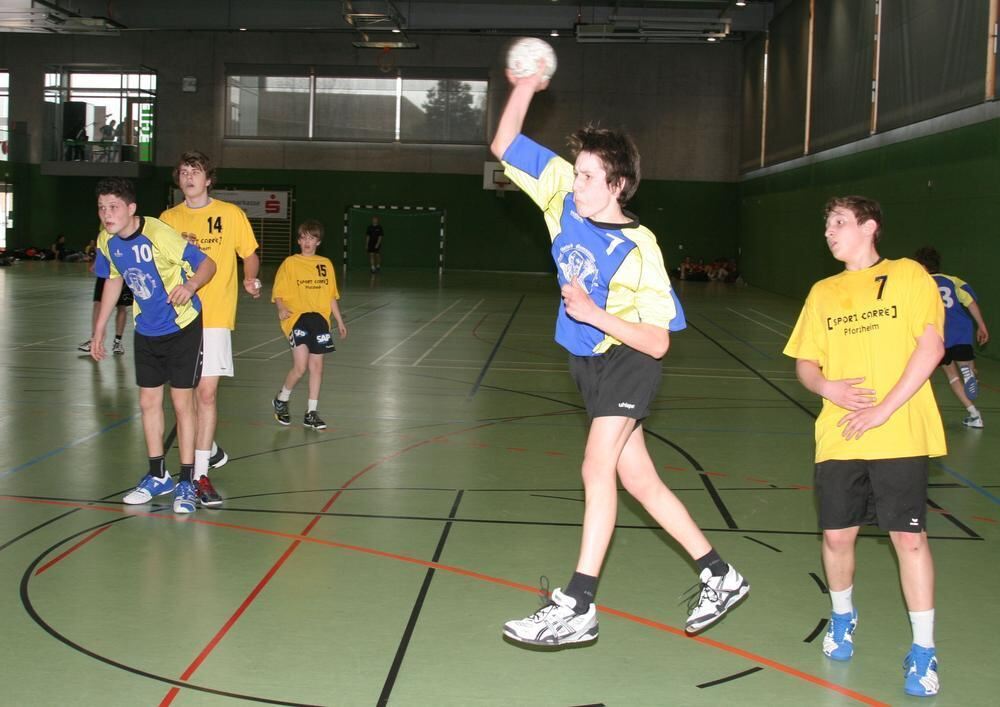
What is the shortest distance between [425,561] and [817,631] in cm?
180

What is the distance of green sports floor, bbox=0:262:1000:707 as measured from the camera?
3629 mm

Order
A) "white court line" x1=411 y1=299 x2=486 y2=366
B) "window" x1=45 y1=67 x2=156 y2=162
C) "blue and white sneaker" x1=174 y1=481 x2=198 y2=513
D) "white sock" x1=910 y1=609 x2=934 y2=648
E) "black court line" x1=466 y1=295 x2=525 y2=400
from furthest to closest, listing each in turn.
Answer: "window" x1=45 y1=67 x2=156 y2=162, "white court line" x1=411 y1=299 x2=486 y2=366, "black court line" x1=466 y1=295 x2=525 y2=400, "blue and white sneaker" x1=174 y1=481 x2=198 y2=513, "white sock" x1=910 y1=609 x2=934 y2=648

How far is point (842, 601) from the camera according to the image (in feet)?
12.5

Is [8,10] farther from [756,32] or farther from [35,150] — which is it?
[756,32]

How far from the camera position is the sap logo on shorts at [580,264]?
3672mm

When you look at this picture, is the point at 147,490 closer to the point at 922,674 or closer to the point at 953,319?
the point at 922,674

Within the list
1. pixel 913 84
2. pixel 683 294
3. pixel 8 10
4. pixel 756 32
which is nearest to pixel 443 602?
pixel 913 84

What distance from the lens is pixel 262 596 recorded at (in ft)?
14.4

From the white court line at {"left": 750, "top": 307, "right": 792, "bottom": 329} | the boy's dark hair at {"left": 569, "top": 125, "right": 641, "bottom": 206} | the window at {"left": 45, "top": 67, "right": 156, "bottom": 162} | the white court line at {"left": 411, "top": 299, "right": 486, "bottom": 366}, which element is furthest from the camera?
the window at {"left": 45, "top": 67, "right": 156, "bottom": 162}

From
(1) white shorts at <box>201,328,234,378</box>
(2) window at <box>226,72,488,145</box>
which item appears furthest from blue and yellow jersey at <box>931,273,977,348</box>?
(2) window at <box>226,72,488,145</box>

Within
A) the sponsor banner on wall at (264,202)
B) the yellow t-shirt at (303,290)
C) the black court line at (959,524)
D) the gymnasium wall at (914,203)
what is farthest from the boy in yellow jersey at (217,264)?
the sponsor banner on wall at (264,202)

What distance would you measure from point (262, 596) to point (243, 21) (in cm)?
2935

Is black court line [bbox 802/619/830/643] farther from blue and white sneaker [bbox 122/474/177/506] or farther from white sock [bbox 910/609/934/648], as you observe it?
blue and white sneaker [bbox 122/474/177/506]

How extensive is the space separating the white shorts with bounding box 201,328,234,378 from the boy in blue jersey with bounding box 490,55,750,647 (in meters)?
2.75
